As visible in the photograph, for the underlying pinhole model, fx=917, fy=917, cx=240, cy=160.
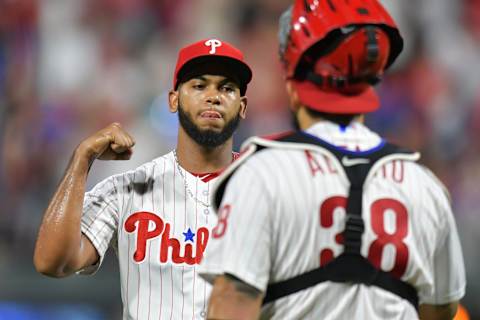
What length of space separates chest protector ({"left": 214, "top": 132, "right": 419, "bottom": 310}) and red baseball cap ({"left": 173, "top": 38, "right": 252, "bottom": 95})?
1.32m

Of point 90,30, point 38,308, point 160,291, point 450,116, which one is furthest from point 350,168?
point 90,30

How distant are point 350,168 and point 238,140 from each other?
520 cm

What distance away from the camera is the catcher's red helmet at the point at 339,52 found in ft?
7.46

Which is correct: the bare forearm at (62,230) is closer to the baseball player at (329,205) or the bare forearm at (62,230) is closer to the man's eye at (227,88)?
the man's eye at (227,88)

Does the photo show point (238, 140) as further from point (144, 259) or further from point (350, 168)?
point (350, 168)

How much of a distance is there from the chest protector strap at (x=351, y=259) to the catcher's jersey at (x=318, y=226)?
14mm

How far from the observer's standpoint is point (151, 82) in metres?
8.06

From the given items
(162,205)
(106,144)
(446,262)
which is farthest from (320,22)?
(162,205)

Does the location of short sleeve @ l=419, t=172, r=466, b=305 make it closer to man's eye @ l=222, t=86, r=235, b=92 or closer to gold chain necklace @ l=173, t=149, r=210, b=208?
gold chain necklace @ l=173, t=149, r=210, b=208

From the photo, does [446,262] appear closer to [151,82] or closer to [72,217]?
[72,217]

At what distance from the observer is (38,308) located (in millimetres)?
6344

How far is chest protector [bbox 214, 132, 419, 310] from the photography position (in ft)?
7.24

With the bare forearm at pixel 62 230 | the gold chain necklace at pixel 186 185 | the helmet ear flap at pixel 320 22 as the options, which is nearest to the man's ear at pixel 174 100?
the gold chain necklace at pixel 186 185

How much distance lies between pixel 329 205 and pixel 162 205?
4.62 ft
